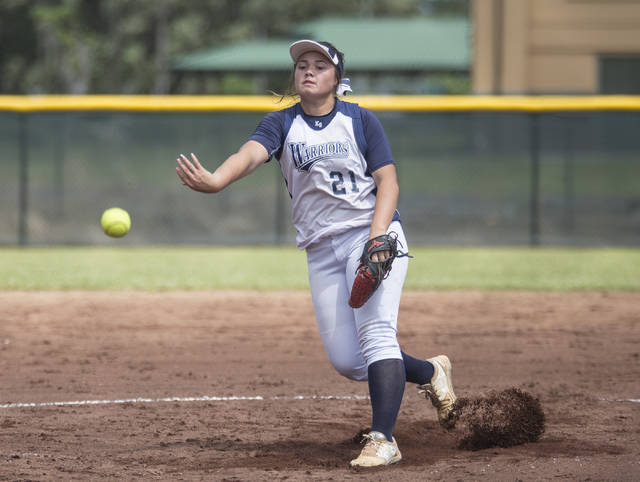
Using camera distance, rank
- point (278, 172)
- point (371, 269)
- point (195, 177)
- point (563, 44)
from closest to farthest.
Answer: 1. point (195, 177)
2. point (371, 269)
3. point (278, 172)
4. point (563, 44)

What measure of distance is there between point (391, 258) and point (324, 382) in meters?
2.06

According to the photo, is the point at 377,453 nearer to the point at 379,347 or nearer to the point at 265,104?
the point at 379,347

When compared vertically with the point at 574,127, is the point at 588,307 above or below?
below

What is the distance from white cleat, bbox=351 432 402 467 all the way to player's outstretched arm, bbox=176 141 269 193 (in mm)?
1207

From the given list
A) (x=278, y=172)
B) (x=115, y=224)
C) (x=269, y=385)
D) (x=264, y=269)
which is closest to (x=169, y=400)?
(x=269, y=385)

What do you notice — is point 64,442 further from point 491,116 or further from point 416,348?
point 491,116

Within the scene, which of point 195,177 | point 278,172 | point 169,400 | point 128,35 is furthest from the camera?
point 128,35

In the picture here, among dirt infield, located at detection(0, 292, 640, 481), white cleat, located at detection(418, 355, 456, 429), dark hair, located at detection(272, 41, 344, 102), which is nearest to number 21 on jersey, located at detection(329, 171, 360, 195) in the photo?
dark hair, located at detection(272, 41, 344, 102)

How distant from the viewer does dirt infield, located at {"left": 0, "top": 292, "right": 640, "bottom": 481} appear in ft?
12.1

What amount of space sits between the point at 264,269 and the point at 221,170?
7.02 m

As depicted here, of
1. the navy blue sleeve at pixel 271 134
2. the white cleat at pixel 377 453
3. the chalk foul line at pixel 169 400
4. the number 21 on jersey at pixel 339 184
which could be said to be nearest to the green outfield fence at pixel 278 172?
the chalk foul line at pixel 169 400

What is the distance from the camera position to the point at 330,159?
3.72 m

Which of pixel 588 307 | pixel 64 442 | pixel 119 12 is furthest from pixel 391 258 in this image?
pixel 119 12

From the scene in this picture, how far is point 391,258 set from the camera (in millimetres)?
3598
